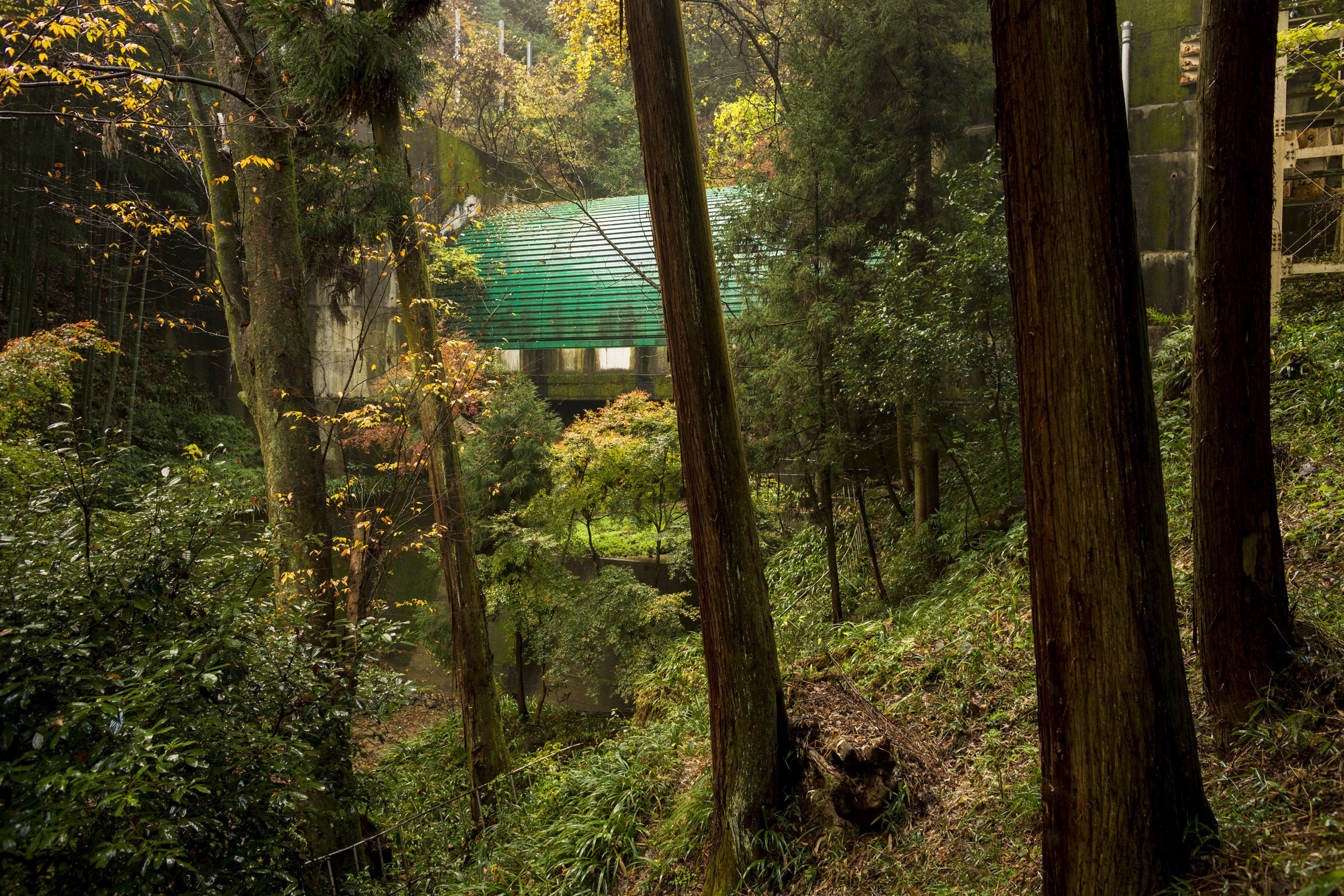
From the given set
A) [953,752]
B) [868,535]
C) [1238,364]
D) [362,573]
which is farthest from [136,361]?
[1238,364]

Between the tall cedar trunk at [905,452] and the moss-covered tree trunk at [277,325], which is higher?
the moss-covered tree trunk at [277,325]

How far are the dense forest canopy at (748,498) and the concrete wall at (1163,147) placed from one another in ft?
0.15

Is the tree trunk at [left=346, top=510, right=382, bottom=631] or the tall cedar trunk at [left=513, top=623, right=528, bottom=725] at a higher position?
the tree trunk at [left=346, top=510, right=382, bottom=631]

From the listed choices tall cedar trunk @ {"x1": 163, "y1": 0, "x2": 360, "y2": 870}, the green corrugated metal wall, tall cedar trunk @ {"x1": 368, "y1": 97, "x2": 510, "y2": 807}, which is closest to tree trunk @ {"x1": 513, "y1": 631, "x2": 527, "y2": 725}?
tall cedar trunk @ {"x1": 368, "y1": 97, "x2": 510, "y2": 807}

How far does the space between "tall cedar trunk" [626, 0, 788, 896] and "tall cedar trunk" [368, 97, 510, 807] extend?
3.61 m

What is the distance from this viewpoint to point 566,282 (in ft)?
48.8

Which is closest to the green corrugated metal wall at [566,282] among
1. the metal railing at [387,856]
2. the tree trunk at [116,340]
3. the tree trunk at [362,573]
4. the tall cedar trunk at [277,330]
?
the tree trunk at [116,340]

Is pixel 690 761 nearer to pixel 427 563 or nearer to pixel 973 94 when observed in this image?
pixel 973 94

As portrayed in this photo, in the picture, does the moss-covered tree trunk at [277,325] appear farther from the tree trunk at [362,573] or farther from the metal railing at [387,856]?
the metal railing at [387,856]

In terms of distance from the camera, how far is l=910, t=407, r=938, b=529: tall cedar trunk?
7.21 metres

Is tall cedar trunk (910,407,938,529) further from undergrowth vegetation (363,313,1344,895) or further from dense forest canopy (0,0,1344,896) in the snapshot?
undergrowth vegetation (363,313,1344,895)

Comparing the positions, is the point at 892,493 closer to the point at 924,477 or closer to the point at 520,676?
the point at 924,477

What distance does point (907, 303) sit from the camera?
20.0 ft

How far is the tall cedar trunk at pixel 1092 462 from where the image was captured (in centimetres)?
208
